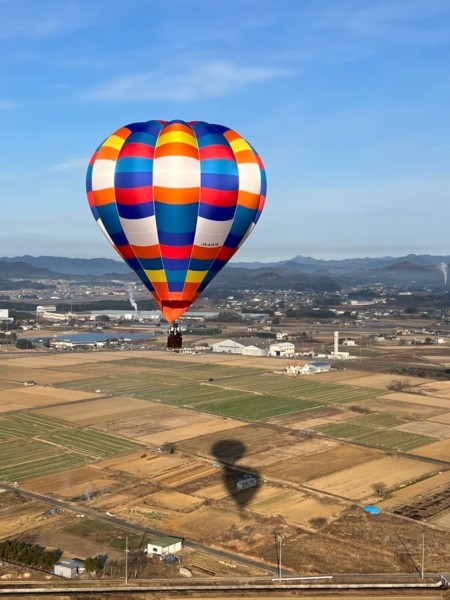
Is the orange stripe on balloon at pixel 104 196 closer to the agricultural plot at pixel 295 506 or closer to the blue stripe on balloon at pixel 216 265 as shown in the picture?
the blue stripe on balloon at pixel 216 265

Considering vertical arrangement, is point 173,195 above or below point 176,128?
below

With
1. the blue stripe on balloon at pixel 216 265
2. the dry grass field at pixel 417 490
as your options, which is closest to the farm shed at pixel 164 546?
the dry grass field at pixel 417 490

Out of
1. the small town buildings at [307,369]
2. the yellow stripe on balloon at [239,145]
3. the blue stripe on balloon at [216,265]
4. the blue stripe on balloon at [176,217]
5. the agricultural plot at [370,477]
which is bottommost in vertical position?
the agricultural plot at [370,477]

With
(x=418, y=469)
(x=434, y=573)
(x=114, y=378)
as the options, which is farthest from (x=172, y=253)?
(x=114, y=378)

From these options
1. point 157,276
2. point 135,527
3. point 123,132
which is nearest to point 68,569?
point 135,527

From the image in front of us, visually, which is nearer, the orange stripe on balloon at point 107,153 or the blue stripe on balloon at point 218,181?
the blue stripe on balloon at point 218,181

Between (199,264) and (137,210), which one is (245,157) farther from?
(137,210)
